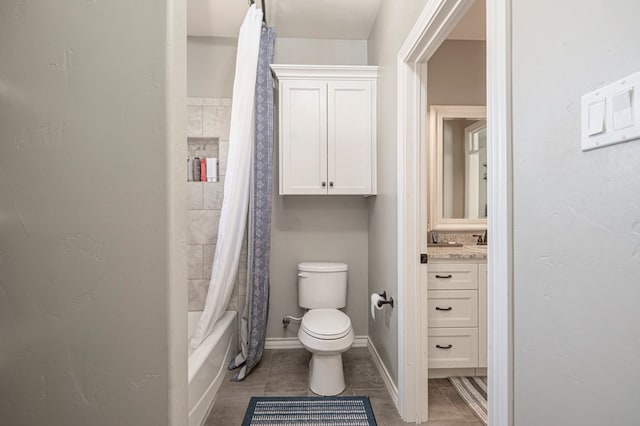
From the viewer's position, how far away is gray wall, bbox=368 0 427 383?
6.38ft

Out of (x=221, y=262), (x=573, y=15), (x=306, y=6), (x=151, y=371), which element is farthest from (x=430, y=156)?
(x=151, y=371)

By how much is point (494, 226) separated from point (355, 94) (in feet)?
6.31

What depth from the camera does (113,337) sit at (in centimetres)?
88

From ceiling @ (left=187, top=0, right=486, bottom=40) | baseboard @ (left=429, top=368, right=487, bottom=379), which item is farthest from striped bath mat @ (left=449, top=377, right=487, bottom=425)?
ceiling @ (left=187, top=0, right=486, bottom=40)

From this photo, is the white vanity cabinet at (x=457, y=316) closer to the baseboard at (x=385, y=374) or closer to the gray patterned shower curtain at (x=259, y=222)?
the baseboard at (x=385, y=374)

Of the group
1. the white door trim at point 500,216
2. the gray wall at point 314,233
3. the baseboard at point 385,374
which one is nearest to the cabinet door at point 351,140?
the gray wall at point 314,233

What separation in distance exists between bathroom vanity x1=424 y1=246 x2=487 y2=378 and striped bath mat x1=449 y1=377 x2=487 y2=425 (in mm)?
113

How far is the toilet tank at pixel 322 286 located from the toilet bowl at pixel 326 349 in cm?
42

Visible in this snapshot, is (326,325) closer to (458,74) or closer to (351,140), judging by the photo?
(351,140)

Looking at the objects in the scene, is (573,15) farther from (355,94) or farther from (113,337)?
(355,94)

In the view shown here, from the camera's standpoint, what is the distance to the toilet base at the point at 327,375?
2.05 m

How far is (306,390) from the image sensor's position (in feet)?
6.93

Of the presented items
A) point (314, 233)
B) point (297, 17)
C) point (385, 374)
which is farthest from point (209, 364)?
point (297, 17)

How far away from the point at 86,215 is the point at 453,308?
2168 mm
